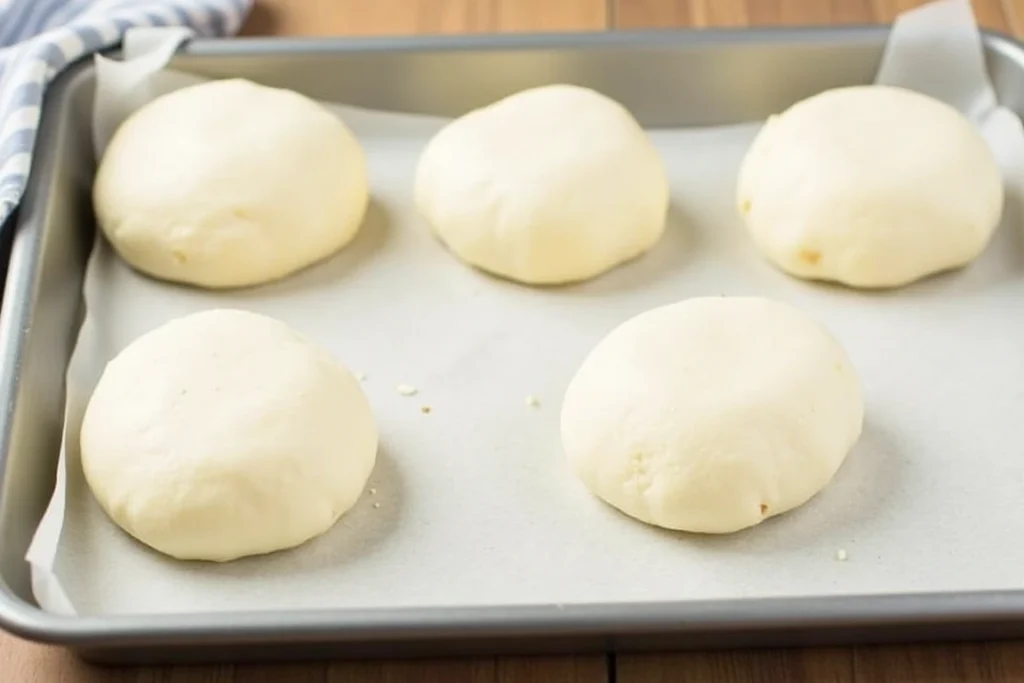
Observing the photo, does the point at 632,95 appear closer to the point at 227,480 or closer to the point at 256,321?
the point at 256,321

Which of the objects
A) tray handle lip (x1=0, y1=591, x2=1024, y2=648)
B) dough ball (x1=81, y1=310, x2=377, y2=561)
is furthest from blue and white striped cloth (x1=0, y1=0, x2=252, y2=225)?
tray handle lip (x1=0, y1=591, x2=1024, y2=648)

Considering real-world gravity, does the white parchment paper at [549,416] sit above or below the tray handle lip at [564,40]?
below

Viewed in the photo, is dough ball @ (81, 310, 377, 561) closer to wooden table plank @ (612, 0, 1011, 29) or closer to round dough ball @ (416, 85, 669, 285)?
round dough ball @ (416, 85, 669, 285)

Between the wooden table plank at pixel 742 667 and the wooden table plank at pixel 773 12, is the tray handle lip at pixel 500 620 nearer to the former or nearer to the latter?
the wooden table plank at pixel 742 667

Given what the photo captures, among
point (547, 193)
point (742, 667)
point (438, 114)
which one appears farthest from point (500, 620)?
point (438, 114)

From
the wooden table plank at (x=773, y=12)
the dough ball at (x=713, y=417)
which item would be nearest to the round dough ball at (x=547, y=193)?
the dough ball at (x=713, y=417)

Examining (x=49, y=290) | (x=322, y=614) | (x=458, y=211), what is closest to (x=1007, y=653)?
(x=322, y=614)

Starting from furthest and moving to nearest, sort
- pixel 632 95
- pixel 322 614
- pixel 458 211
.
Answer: pixel 632 95, pixel 458 211, pixel 322 614
